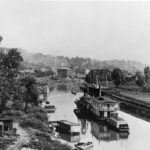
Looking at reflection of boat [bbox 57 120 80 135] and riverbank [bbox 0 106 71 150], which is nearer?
riverbank [bbox 0 106 71 150]

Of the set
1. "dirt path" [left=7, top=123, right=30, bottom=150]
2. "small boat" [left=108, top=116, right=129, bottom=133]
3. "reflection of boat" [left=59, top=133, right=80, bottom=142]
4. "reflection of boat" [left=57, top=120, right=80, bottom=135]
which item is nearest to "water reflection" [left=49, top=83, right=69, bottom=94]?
"small boat" [left=108, top=116, right=129, bottom=133]

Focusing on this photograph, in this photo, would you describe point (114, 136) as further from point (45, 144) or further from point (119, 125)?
point (45, 144)

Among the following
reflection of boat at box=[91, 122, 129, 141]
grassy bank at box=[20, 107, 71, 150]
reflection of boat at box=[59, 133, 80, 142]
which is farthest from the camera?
reflection of boat at box=[91, 122, 129, 141]

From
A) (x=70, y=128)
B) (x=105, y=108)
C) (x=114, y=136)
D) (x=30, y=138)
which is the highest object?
(x=105, y=108)

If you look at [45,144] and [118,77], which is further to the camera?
[118,77]

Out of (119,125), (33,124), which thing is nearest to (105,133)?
(119,125)

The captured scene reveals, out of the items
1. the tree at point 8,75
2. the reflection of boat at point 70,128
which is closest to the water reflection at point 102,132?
the reflection of boat at point 70,128

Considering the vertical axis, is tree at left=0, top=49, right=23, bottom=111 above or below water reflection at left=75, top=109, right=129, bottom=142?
above

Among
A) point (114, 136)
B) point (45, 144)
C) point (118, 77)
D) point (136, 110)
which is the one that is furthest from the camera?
point (118, 77)

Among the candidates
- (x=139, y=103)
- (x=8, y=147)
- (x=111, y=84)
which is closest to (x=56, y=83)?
(x=111, y=84)

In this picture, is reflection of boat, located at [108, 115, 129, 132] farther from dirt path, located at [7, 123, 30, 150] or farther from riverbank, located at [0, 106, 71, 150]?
dirt path, located at [7, 123, 30, 150]

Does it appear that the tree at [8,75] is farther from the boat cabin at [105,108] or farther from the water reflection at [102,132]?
the boat cabin at [105,108]

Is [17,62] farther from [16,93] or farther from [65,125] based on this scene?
[65,125]
